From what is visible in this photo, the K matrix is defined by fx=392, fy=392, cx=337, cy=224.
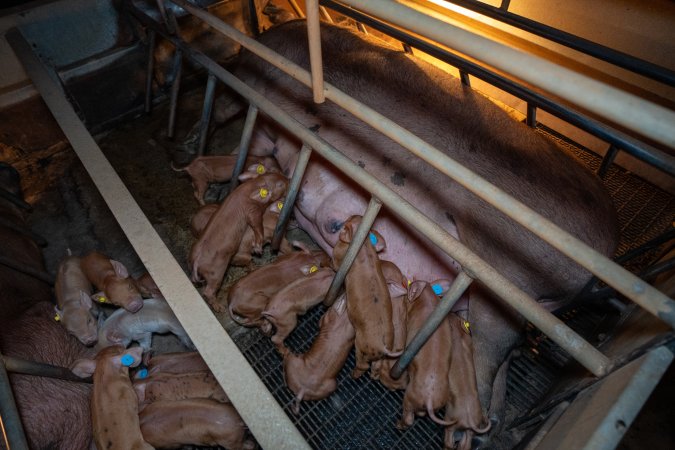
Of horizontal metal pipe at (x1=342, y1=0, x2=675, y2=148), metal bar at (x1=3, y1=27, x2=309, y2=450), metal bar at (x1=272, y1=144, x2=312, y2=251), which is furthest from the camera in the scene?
metal bar at (x1=272, y1=144, x2=312, y2=251)

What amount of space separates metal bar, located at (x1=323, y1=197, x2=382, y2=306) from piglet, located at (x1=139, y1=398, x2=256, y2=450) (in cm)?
78

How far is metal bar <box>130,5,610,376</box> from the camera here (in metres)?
1.24

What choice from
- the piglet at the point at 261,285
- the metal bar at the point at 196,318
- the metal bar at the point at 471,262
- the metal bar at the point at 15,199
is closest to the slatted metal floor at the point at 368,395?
the piglet at the point at 261,285

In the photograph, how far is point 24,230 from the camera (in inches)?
110

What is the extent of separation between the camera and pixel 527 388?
231 centimetres

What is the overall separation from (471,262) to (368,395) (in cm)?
127

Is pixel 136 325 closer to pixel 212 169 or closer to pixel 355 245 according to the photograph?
pixel 212 169

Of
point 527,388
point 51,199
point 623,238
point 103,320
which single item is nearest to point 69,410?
point 103,320

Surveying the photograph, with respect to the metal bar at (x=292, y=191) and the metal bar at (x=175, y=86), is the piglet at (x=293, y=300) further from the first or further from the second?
the metal bar at (x=175, y=86)

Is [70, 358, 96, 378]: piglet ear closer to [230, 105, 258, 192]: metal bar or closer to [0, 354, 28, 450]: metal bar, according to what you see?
[0, 354, 28, 450]: metal bar

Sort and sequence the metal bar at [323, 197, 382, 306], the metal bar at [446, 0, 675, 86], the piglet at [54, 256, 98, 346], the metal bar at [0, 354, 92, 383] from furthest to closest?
the piglet at [54, 256, 98, 346], the metal bar at [323, 197, 382, 306], the metal bar at [446, 0, 675, 86], the metal bar at [0, 354, 92, 383]

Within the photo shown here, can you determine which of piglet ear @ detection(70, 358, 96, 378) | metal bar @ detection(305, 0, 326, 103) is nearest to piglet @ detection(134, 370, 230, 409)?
piglet ear @ detection(70, 358, 96, 378)

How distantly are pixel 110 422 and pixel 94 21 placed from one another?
3.07 metres

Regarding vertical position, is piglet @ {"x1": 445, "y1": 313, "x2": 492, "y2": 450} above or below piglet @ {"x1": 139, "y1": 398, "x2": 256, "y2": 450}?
above
